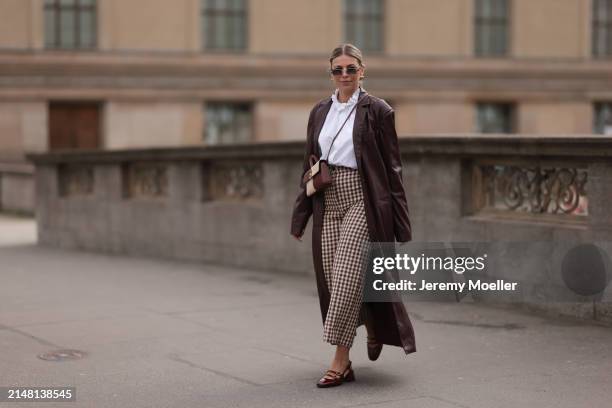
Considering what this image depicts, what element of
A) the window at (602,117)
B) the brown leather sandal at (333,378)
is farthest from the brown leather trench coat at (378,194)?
the window at (602,117)

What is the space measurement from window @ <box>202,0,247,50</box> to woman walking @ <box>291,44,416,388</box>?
98.6 ft

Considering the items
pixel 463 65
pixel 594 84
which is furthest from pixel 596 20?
pixel 463 65

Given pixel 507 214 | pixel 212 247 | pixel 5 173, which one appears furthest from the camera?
pixel 5 173

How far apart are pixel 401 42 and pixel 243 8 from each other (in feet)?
16.2

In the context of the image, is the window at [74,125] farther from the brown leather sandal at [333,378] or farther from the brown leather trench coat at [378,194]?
the brown leather sandal at [333,378]

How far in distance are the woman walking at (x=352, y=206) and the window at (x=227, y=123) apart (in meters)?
30.0

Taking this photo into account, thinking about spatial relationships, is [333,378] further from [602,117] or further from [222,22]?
[602,117]

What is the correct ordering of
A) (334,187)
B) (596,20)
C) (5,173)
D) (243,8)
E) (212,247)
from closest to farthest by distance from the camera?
1. (334,187)
2. (212,247)
3. (5,173)
4. (243,8)
5. (596,20)

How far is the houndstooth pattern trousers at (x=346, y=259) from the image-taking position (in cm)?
730

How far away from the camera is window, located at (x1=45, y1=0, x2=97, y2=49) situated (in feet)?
116

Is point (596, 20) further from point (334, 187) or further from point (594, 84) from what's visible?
point (334, 187)

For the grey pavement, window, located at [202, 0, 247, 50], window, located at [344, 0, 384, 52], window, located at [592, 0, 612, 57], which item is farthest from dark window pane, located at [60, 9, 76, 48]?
the grey pavement

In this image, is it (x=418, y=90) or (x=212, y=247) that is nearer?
(x=212, y=247)

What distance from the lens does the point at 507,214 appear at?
10.7 m
